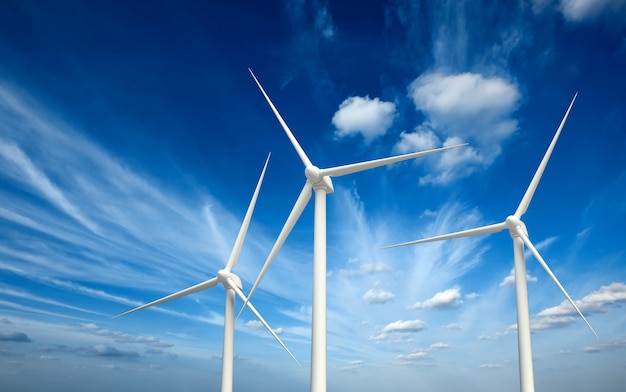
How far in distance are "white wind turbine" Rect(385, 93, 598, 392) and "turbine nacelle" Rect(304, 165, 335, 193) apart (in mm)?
12779

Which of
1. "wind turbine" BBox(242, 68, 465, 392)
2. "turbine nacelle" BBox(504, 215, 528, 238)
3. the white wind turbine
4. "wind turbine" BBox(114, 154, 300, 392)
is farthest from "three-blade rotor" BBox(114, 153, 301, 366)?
"turbine nacelle" BBox(504, 215, 528, 238)

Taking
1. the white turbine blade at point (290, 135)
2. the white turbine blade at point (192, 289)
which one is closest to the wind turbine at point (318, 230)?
the white turbine blade at point (290, 135)

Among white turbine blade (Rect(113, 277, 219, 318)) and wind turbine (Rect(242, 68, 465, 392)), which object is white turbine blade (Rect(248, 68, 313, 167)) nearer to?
wind turbine (Rect(242, 68, 465, 392))

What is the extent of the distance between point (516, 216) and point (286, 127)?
2116cm

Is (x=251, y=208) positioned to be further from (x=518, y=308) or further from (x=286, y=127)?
(x=518, y=308)

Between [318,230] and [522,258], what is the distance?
18.9m

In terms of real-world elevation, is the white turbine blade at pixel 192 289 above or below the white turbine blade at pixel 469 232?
below

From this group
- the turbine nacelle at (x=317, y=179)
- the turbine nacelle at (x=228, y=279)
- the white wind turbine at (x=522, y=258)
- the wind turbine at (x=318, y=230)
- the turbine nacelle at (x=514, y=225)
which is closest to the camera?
the wind turbine at (x=318, y=230)

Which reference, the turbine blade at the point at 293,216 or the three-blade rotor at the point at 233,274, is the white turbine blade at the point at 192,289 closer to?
the three-blade rotor at the point at 233,274

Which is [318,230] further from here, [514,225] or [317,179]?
[514,225]

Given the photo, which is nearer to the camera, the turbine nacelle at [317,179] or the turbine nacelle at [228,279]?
the turbine nacelle at [317,179]

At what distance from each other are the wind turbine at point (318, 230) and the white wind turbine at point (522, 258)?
12087 mm

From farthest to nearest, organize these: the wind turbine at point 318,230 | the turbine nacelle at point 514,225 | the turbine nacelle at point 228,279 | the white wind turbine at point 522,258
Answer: the turbine nacelle at point 228,279 < the turbine nacelle at point 514,225 < the white wind turbine at point 522,258 < the wind turbine at point 318,230

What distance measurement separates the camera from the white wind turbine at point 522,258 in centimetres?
3502
